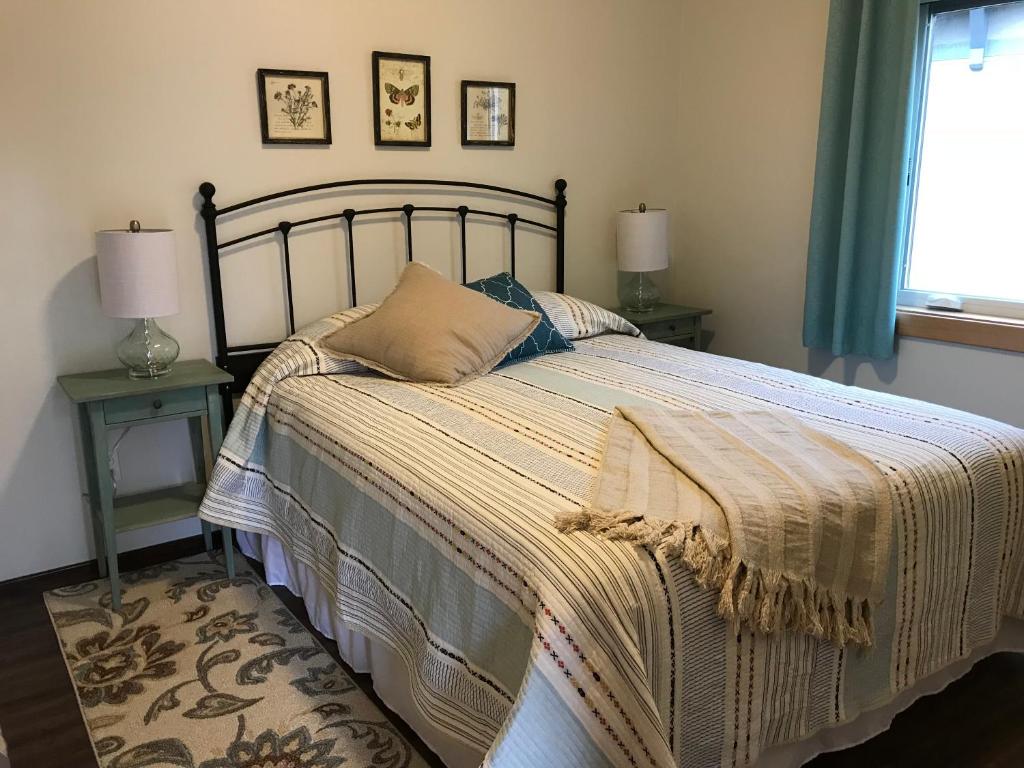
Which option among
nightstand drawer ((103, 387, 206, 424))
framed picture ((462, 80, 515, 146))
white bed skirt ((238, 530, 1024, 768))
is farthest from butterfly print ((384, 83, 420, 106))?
white bed skirt ((238, 530, 1024, 768))

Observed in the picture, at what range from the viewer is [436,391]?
255 cm

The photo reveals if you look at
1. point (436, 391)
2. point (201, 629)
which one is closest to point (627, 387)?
point (436, 391)

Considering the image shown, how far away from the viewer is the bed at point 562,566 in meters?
1.41

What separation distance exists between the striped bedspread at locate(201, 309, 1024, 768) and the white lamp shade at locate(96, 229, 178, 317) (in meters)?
0.42

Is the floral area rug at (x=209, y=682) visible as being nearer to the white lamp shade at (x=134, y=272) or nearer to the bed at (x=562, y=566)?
the bed at (x=562, y=566)

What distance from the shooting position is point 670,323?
12.5ft

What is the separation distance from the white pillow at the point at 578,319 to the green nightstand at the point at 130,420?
1256 mm

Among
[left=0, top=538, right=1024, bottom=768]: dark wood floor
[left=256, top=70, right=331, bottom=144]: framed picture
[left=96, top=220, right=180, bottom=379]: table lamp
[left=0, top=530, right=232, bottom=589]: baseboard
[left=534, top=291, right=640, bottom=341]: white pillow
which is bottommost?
[left=0, top=538, right=1024, bottom=768]: dark wood floor

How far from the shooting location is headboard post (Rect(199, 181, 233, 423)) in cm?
282

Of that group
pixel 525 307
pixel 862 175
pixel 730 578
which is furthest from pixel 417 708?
pixel 862 175

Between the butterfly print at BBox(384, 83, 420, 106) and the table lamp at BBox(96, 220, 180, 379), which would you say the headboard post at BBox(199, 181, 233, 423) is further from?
the butterfly print at BBox(384, 83, 420, 106)

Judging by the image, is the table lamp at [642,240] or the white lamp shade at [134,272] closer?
the white lamp shade at [134,272]

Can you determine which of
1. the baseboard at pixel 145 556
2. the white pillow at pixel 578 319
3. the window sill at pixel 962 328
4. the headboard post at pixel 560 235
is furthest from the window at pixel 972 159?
the baseboard at pixel 145 556

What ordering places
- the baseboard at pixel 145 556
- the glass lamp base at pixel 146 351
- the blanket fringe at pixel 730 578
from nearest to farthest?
the blanket fringe at pixel 730 578 < the glass lamp base at pixel 146 351 < the baseboard at pixel 145 556
